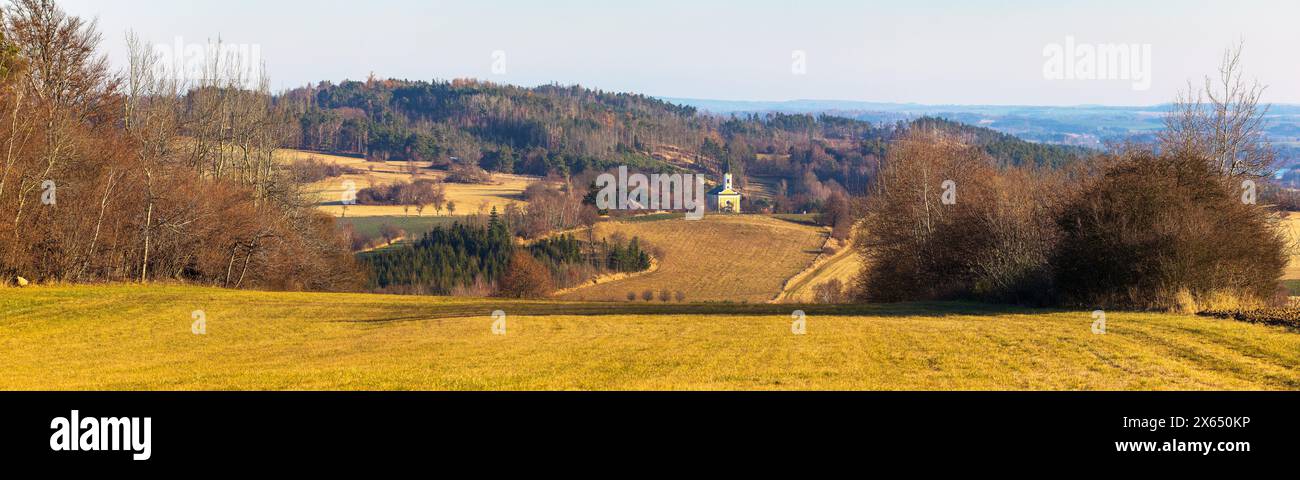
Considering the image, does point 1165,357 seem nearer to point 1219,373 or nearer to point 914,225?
point 1219,373

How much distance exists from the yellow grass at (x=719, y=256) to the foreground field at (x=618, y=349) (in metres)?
54.7

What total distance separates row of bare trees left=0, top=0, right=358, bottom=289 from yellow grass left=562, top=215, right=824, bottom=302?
29507 millimetres

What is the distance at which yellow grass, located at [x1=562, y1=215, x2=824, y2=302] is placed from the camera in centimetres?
9312

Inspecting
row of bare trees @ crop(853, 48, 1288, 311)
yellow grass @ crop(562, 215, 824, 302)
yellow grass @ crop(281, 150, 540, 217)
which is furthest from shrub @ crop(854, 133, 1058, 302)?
yellow grass @ crop(281, 150, 540, 217)

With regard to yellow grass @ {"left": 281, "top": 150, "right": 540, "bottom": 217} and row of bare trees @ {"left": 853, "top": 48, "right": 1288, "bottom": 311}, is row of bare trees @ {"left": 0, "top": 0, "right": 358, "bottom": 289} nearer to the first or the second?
Result: row of bare trees @ {"left": 853, "top": 48, "right": 1288, "bottom": 311}

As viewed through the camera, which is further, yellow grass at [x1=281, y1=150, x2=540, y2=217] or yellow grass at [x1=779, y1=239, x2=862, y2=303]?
yellow grass at [x1=281, y1=150, x2=540, y2=217]

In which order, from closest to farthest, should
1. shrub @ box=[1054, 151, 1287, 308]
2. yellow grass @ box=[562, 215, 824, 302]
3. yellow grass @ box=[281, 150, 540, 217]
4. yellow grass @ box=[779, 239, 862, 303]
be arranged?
1. shrub @ box=[1054, 151, 1287, 308]
2. yellow grass @ box=[779, 239, 862, 303]
3. yellow grass @ box=[562, 215, 824, 302]
4. yellow grass @ box=[281, 150, 540, 217]

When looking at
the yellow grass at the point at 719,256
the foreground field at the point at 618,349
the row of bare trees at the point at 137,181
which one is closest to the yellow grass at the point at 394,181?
the yellow grass at the point at 719,256

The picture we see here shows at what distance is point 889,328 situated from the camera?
24688mm

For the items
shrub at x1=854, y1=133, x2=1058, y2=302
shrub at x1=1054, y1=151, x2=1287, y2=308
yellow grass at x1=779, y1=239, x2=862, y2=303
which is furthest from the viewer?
yellow grass at x1=779, y1=239, x2=862, y2=303

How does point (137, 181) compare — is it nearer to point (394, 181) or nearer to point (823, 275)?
point (823, 275)

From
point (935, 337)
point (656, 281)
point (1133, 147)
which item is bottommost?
point (656, 281)
